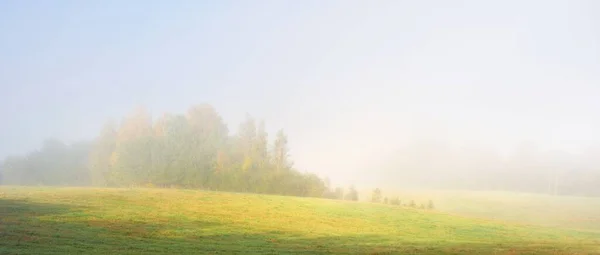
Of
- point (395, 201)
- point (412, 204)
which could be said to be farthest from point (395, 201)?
point (412, 204)

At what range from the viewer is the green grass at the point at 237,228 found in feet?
132

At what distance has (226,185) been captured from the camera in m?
104

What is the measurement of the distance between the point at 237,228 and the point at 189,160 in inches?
2197

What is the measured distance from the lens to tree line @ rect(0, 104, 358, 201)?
103m

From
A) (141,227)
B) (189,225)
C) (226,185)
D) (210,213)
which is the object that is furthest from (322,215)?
(226,185)

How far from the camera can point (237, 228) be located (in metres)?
51.6

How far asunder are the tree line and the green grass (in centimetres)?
2847

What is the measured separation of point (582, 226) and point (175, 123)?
256 ft

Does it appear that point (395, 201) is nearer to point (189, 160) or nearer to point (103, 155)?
point (189, 160)

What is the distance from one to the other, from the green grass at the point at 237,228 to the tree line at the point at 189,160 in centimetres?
2847

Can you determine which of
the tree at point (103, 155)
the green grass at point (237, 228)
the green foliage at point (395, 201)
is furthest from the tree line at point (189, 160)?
Answer: the green grass at point (237, 228)

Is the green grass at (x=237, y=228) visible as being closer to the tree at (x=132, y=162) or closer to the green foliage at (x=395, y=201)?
the green foliage at (x=395, y=201)

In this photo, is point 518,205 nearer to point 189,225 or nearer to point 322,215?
point 322,215

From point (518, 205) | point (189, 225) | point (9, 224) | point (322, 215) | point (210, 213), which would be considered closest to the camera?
point (9, 224)
